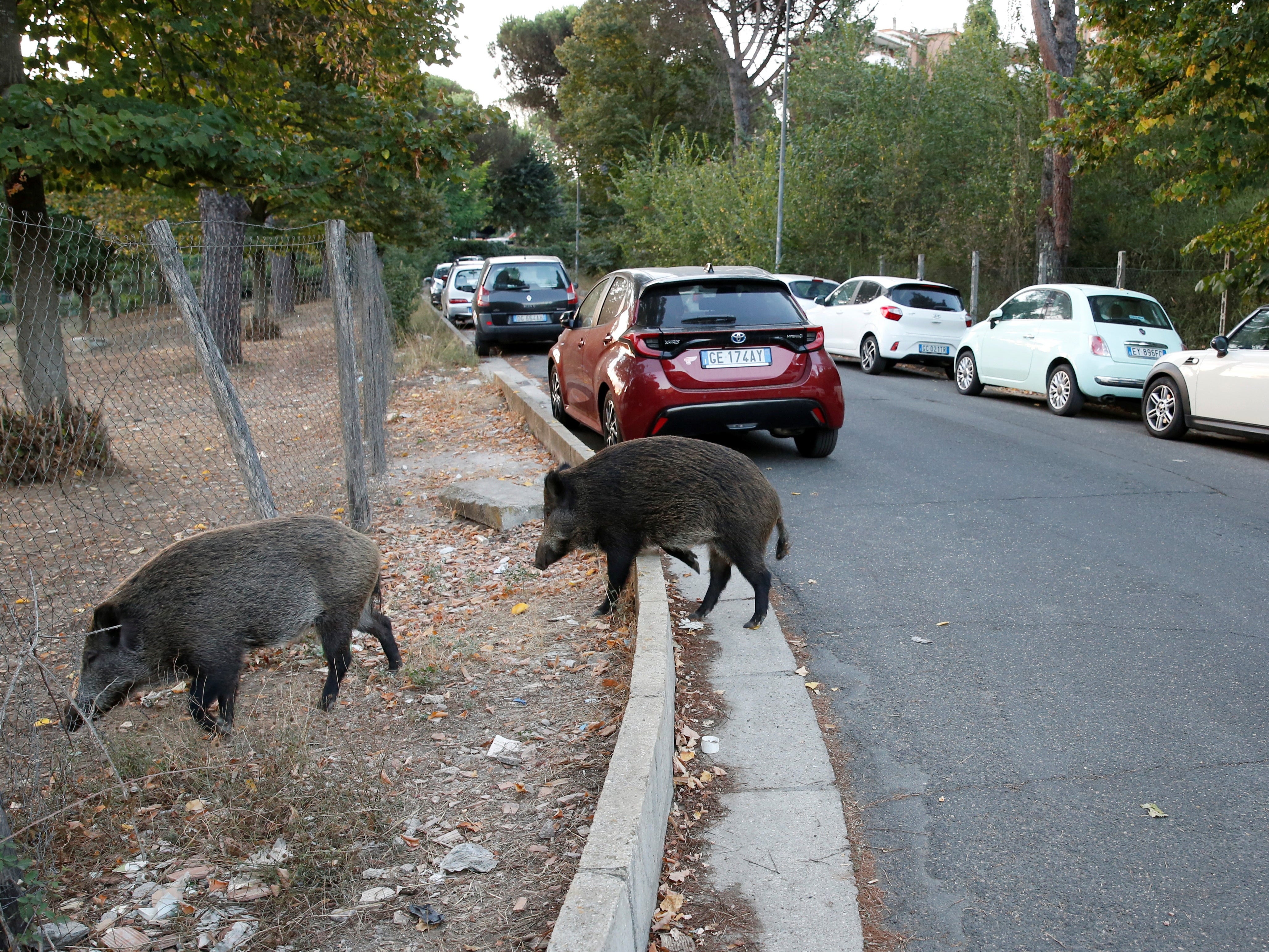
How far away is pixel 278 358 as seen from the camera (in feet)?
29.7

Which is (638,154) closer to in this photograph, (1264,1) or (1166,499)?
(1264,1)

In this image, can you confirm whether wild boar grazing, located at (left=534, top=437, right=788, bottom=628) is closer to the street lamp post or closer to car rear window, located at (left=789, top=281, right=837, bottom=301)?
car rear window, located at (left=789, top=281, right=837, bottom=301)

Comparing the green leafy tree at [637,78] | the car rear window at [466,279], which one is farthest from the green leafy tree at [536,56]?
the car rear window at [466,279]

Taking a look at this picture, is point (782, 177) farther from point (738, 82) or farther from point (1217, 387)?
point (1217, 387)

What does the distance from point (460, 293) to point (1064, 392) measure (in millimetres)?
21558

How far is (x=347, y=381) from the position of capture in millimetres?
7227

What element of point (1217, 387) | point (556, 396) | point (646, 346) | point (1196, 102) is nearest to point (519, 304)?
point (556, 396)

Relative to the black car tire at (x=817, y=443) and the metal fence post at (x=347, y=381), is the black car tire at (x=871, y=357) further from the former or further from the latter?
the metal fence post at (x=347, y=381)

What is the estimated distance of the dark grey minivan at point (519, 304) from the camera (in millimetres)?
20625

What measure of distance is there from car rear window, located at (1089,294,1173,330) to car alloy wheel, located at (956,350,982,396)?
2.19 metres

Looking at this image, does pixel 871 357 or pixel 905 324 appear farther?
pixel 871 357

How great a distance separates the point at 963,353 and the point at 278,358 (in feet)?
35.0

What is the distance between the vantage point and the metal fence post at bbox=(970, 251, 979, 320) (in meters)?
22.8

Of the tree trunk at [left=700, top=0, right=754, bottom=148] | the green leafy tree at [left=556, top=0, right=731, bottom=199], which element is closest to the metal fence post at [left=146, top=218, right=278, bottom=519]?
the tree trunk at [left=700, top=0, right=754, bottom=148]
